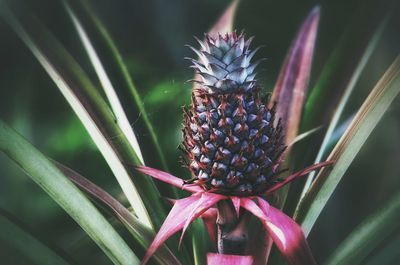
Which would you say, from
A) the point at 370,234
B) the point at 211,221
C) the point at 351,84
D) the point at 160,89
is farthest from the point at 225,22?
the point at 370,234

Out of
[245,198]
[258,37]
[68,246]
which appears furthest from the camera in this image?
[258,37]

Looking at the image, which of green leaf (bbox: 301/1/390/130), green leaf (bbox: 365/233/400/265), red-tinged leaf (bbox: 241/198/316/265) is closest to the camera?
red-tinged leaf (bbox: 241/198/316/265)

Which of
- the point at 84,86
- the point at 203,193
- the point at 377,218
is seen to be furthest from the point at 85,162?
the point at 377,218

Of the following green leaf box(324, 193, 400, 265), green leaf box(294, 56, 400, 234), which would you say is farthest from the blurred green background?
green leaf box(324, 193, 400, 265)

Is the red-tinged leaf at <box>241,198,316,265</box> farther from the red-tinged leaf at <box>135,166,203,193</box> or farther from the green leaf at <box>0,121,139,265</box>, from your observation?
the green leaf at <box>0,121,139,265</box>

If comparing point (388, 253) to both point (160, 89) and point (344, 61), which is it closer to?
point (344, 61)

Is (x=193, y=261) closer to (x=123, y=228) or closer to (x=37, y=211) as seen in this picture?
(x=123, y=228)
